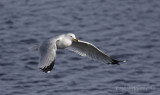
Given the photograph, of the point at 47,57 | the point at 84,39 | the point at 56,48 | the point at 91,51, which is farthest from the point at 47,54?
the point at 84,39

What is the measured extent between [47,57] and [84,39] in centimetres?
822

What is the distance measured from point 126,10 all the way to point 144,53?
495 cm

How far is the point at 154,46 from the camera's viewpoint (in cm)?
1720

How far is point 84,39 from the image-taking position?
57.4 ft

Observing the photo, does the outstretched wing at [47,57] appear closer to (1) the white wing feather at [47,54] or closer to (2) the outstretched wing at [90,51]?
(1) the white wing feather at [47,54]

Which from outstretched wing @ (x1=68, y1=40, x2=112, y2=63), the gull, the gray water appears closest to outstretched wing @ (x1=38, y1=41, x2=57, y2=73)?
the gull

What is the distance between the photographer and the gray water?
13.6m

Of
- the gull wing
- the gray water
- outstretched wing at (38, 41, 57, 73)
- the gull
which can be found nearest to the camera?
outstretched wing at (38, 41, 57, 73)

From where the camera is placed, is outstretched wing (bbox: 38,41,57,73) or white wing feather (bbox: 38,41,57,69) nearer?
outstretched wing (bbox: 38,41,57,73)

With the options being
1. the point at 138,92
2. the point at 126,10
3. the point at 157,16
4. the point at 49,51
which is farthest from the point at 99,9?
the point at 49,51

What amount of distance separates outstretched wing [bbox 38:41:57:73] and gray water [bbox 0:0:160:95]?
11.0 ft

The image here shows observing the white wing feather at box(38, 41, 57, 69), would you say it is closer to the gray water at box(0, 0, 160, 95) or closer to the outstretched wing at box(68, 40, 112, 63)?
the outstretched wing at box(68, 40, 112, 63)

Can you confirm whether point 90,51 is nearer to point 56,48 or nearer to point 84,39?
point 56,48

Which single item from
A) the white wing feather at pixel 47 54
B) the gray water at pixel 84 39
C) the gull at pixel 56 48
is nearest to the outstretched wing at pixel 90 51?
the gull at pixel 56 48
